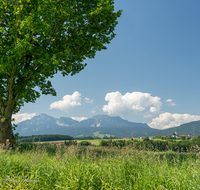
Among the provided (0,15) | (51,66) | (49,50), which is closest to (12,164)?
(51,66)

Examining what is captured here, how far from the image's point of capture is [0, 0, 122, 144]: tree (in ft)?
41.6

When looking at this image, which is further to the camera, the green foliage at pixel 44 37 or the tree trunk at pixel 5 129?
the tree trunk at pixel 5 129

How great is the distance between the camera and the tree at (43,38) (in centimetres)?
1268

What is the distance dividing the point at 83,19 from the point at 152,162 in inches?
518

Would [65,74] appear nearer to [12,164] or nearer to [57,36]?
[57,36]

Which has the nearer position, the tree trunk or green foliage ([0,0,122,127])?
green foliage ([0,0,122,127])

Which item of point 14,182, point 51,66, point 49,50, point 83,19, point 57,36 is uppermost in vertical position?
point 83,19

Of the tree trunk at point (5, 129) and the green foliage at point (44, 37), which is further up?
the green foliage at point (44, 37)

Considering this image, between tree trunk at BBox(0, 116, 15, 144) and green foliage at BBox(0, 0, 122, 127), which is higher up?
green foliage at BBox(0, 0, 122, 127)

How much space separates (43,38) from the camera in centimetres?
1446

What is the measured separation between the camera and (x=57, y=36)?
14781mm

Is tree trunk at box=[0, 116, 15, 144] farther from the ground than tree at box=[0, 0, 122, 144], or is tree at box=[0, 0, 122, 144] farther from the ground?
tree at box=[0, 0, 122, 144]

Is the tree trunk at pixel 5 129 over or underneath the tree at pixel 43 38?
underneath

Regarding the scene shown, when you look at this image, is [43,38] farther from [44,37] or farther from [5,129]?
[5,129]
